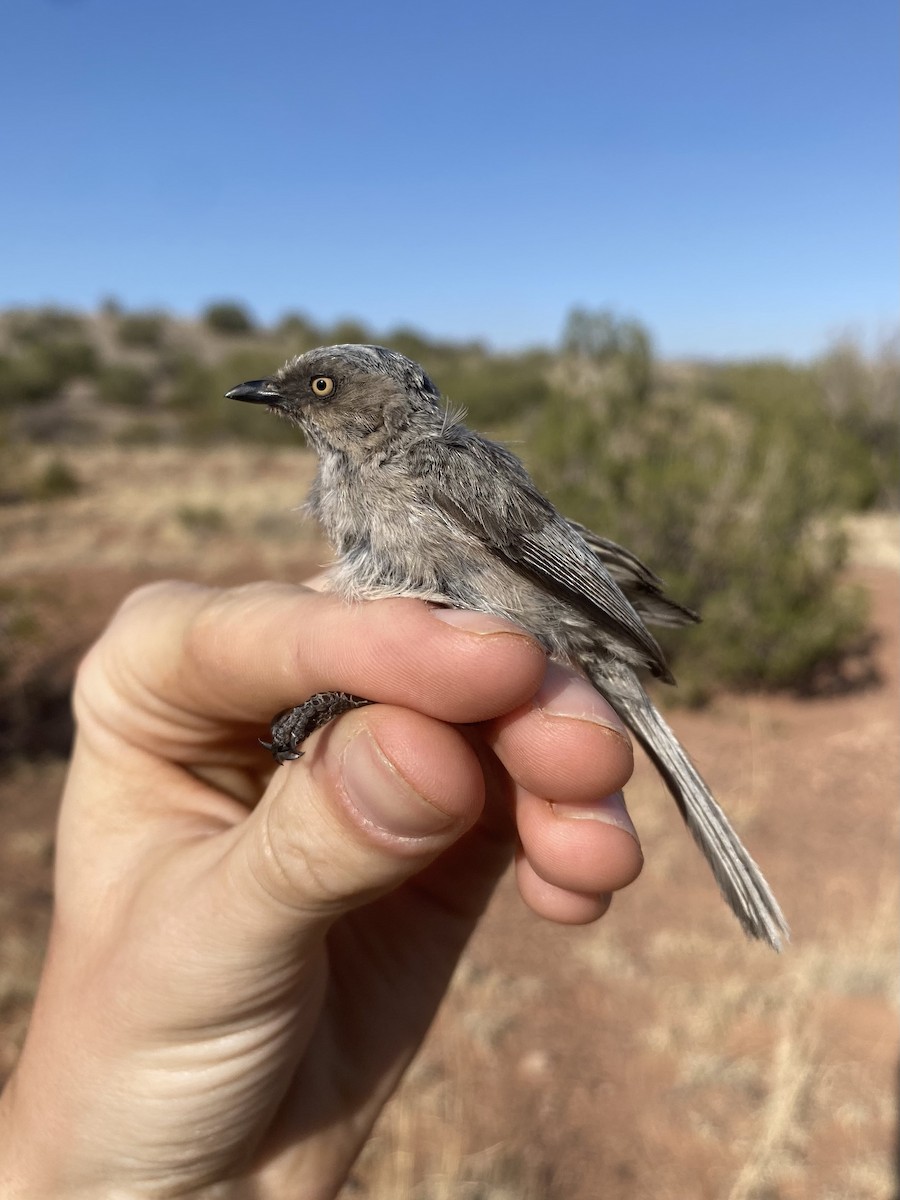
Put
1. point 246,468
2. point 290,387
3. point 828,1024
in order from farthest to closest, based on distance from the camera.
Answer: point 246,468 < point 828,1024 < point 290,387

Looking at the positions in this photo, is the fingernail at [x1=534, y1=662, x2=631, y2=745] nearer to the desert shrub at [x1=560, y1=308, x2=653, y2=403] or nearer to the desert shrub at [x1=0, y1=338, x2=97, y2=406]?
the desert shrub at [x1=560, y1=308, x2=653, y2=403]

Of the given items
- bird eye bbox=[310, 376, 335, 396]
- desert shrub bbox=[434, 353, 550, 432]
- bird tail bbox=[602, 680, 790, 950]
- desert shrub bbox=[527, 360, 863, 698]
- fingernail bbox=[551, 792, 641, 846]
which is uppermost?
bird eye bbox=[310, 376, 335, 396]

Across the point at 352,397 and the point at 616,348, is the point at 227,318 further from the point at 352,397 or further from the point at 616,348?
the point at 352,397

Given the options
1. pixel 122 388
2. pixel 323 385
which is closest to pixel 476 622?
pixel 323 385

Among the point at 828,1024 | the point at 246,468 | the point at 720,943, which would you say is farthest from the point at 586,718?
the point at 246,468

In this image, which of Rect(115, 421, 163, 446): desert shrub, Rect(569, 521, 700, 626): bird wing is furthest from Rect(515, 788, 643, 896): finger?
Rect(115, 421, 163, 446): desert shrub

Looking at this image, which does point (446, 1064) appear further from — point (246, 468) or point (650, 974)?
point (246, 468)

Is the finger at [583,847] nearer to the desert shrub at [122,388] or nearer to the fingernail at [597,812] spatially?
the fingernail at [597,812]
